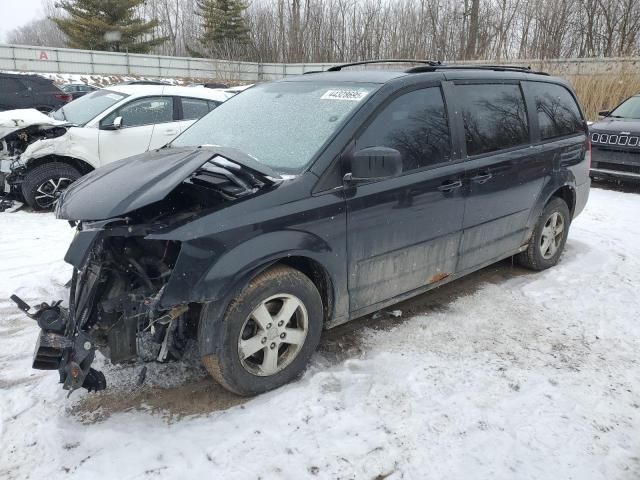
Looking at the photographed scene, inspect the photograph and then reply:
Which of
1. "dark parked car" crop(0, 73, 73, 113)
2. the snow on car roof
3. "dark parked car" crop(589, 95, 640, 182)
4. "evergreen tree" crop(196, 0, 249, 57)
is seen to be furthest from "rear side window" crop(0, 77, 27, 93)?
"evergreen tree" crop(196, 0, 249, 57)

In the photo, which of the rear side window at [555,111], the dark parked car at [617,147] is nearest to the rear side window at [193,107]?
the rear side window at [555,111]

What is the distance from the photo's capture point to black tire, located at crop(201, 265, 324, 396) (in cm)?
262

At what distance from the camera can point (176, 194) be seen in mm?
2744

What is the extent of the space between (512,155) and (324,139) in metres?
1.90

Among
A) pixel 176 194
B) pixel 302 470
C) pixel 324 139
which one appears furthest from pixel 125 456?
pixel 324 139

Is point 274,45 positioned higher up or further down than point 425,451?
higher up

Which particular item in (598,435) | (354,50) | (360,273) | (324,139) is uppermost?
(354,50)

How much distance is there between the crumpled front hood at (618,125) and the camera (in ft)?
28.3

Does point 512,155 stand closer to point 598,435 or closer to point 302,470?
point 598,435

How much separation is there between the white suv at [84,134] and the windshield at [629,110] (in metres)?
8.03

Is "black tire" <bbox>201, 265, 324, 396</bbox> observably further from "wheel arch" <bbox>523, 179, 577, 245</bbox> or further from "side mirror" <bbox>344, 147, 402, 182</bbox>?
"wheel arch" <bbox>523, 179, 577, 245</bbox>

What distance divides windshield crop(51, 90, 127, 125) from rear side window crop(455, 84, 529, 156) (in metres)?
5.56

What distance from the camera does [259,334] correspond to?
2.77 metres

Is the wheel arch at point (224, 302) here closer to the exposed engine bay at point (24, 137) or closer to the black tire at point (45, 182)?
the black tire at point (45, 182)
